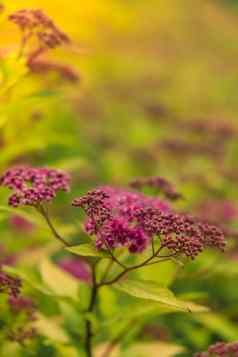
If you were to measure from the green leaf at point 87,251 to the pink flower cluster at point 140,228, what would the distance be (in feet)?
0.07

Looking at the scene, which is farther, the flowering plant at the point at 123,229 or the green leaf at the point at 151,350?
the green leaf at the point at 151,350

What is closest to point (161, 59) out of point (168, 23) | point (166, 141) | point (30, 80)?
point (168, 23)

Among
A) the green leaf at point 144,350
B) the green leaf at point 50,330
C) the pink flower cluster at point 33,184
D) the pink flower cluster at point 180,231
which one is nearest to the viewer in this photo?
the pink flower cluster at point 180,231

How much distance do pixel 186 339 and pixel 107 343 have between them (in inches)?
37.1

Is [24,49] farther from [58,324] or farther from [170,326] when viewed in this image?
[170,326]

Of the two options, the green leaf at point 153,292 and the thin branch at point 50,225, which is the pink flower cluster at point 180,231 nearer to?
the green leaf at point 153,292

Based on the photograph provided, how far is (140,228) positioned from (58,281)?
1.09 meters

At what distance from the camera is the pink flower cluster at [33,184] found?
2.24 metres

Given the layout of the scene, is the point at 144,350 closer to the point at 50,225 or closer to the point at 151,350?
the point at 151,350

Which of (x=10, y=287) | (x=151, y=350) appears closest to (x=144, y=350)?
(x=151, y=350)

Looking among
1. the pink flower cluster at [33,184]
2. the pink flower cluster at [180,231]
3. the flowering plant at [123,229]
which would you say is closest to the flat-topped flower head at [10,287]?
the flowering plant at [123,229]

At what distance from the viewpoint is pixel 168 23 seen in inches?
724

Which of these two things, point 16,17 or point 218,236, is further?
point 16,17

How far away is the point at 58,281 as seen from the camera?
327 cm
